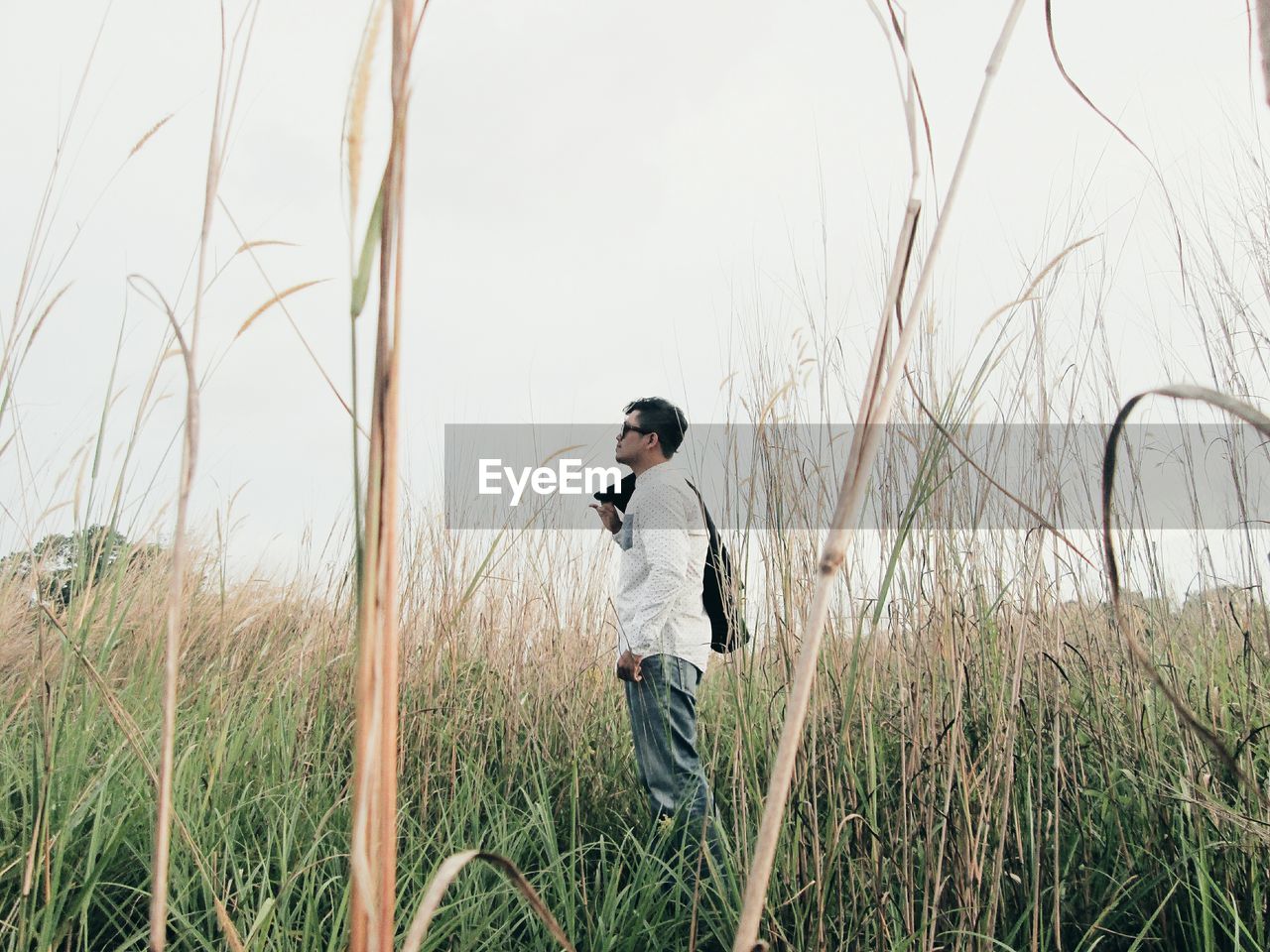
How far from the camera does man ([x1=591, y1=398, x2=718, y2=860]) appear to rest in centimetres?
246

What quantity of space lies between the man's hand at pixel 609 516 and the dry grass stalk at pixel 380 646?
9.59 feet

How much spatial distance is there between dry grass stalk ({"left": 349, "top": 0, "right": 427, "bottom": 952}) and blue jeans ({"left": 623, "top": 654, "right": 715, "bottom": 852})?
200cm

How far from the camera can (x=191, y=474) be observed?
0.41 metres

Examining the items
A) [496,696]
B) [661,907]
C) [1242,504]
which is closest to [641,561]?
[496,696]

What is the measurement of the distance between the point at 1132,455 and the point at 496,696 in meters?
2.10

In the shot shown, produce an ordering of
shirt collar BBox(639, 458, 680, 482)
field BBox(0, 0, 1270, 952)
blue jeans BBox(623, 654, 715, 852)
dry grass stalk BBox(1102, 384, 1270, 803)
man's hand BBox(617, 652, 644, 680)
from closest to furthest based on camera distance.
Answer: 1. dry grass stalk BBox(1102, 384, 1270, 803)
2. field BBox(0, 0, 1270, 952)
3. blue jeans BBox(623, 654, 715, 852)
4. man's hand BBox(617, 652, 644, 680)
5. shirt collar BBox(639, 458, 680, 482)

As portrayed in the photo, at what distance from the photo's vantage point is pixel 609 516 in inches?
129

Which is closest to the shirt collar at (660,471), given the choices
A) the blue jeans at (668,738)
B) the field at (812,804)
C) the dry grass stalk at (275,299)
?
the blue jeans at (668,738)

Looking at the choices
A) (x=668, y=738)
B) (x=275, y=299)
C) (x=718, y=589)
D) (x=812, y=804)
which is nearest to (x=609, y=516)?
(x=718, y=589)

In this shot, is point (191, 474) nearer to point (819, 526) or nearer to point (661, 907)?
point (819, 526)

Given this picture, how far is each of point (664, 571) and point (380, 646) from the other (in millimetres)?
2365

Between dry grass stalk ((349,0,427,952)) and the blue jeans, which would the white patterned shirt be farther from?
dry grass stalk ((349,0,427,952))

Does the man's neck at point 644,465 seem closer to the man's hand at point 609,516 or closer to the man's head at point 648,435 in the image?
the man's head at point 648,435

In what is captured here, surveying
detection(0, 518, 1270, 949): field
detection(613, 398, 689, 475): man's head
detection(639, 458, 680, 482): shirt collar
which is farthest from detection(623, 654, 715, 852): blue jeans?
detection(613, 398, 689, 475): man's head
